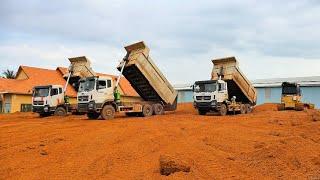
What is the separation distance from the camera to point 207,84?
965 inches

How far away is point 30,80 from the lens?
41500 millimetres

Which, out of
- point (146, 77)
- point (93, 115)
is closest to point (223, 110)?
point (146, 77)

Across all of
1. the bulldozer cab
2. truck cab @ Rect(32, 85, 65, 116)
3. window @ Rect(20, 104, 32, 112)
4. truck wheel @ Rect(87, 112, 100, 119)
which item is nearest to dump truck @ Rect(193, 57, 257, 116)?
the bulldozer cab

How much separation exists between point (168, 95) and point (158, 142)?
11.5 metres

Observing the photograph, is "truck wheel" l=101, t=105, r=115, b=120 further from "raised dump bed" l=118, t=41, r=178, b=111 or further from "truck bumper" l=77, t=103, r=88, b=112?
"raised dump bed" l=118, t=41, r=178, b=111

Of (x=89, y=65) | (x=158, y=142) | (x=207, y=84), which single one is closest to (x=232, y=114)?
(x=207, y=84)

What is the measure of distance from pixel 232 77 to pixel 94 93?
8691 mm

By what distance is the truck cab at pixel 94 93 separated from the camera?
2173cm

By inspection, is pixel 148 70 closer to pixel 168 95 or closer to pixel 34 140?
pixel 168 95

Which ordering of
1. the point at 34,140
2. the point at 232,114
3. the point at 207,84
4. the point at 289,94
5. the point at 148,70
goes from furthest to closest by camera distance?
the point at 289,94 → the point at 232,114 → the point at 207,84 → the point at 148,70 → the point at 34,140

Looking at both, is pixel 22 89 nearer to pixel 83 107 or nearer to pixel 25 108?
pixel 25 108

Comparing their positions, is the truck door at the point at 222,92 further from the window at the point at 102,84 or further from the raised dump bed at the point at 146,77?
the window at the point at 102,84

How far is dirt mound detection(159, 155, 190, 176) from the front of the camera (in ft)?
31.2

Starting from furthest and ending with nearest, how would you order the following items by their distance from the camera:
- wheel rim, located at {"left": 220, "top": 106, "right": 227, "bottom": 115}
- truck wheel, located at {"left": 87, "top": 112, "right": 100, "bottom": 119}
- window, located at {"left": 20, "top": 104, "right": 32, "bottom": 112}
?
window, located at {"left": 20, "top": 104, "right": 32, "bottom": 112}, wheel rim, located at {"left": 220, "top": 106, "right": 227, "bottom": 115}, truck wheel, located at {"left": 87, "top": 112, "right": 100, "bottom": 119}
